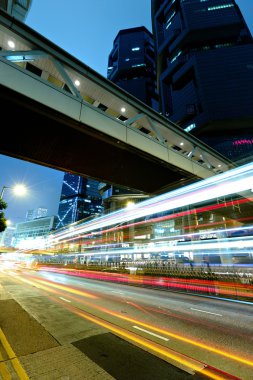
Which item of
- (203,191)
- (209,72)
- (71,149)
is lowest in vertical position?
(203,191)

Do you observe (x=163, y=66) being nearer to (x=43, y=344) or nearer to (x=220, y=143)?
(x=220, y=143)

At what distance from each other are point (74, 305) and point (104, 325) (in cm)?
376

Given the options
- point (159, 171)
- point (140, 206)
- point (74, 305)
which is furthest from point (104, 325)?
point (140, 206)

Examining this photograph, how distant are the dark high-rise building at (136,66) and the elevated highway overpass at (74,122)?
12360 cm

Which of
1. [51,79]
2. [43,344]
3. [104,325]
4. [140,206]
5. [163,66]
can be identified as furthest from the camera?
[163,66]

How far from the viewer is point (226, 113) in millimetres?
76312

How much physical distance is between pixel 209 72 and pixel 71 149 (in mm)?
96943

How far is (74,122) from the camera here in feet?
32.0

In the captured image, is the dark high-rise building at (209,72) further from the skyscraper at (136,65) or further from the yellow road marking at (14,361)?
the yellow road marking at (14,361)

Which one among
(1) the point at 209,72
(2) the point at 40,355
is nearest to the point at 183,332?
(2) the point at 40,355

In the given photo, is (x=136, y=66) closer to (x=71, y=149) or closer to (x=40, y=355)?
(x=71, y=149)

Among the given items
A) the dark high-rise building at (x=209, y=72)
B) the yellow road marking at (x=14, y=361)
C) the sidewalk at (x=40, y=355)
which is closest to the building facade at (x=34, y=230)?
the dark high-rise building at (x=209, y=72)

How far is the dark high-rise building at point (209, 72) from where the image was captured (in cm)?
7631

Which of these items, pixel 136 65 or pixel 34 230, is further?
pixel 34 230
